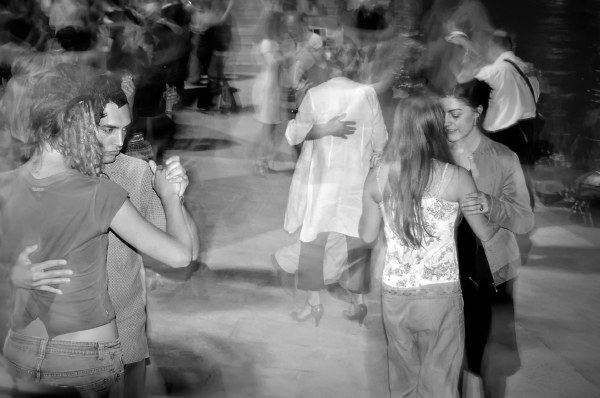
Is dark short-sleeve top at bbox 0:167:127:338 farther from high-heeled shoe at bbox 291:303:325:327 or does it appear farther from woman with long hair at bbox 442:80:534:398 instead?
high-heeled shoe at bbox 291:303:325:327

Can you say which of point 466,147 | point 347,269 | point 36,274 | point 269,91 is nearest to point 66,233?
point 36,274

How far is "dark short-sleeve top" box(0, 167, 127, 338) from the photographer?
95.1 inches

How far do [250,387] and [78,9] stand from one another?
7409 mm

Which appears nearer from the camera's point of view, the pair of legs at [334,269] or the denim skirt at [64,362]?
the denim skirt at [64,362]

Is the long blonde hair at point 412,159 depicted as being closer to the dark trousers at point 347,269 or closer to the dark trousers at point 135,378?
the dark trousers at point 135,378

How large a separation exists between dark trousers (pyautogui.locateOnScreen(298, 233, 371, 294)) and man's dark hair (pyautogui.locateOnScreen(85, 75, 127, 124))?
2.51 metres

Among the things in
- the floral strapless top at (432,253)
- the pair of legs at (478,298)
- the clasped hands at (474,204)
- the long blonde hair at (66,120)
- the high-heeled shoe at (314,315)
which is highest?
the long blonde hair at (66,120)

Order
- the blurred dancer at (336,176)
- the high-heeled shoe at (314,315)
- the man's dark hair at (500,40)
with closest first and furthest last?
the blurred dancer at (336,176), the high-heeled shoe at (314,315), the man's dark hair at (500,40)

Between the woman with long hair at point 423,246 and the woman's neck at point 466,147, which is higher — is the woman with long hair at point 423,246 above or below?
below

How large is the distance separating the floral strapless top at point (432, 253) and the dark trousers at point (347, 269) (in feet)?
4.95

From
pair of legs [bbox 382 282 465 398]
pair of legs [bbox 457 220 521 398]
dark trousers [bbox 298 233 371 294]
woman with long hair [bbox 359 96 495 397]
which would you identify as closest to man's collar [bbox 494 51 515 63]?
dark trousers [bbox 298 233 371 294]

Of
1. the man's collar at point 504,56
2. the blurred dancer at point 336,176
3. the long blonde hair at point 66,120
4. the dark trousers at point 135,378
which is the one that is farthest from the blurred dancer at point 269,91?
the long blonde hair at point 66,120

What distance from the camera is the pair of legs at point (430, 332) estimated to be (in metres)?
3.36

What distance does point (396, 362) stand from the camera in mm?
3506
